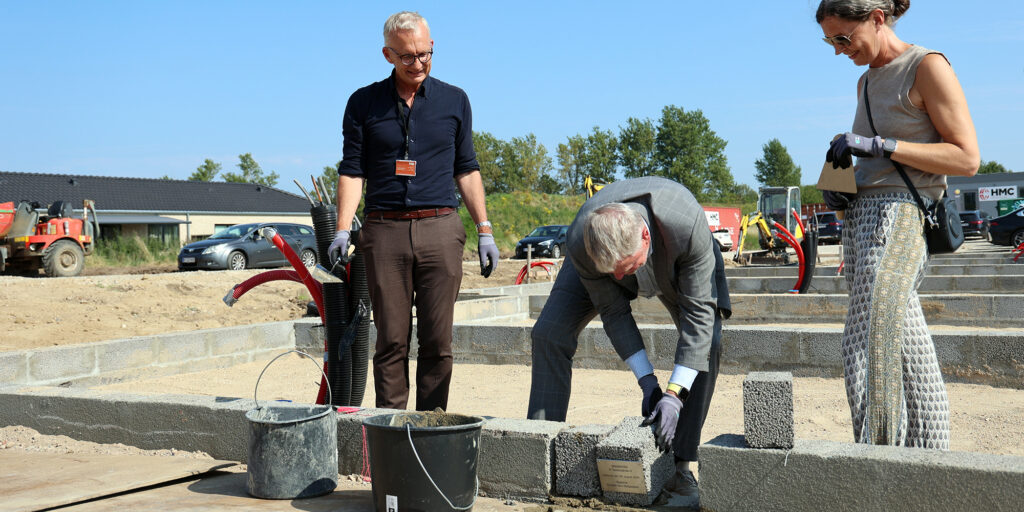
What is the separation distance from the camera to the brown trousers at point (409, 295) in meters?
3.46

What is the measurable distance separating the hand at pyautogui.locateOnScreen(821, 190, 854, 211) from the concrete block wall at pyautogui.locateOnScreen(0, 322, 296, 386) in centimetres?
522

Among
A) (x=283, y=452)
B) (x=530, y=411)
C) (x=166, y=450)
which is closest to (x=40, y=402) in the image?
(x=166, y=450)

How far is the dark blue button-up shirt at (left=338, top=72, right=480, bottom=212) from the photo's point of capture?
11.5 ft

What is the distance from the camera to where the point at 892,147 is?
2598 millimetres

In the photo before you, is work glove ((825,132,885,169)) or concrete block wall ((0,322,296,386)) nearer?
work glove ((825,132,885,169))

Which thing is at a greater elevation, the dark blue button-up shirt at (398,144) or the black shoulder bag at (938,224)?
the dark blue button-up shirt at (398,144)

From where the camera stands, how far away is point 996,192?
147 feet

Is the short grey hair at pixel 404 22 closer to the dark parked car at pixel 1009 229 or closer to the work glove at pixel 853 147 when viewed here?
Result: the work glove at pixel 853 147

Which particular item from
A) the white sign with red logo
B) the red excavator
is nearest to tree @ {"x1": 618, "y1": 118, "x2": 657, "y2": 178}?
the white sign with red logo

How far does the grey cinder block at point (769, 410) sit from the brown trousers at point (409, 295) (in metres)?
1.34

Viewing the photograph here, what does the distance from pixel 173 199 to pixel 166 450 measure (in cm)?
3883

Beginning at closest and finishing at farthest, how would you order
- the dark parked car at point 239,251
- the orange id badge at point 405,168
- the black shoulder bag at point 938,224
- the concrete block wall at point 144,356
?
the black shoulder bag at point 938,224 → the orange id badge at point 405,168 → the concrete block wall at point 144,356 → the dark parked car at point 239,251

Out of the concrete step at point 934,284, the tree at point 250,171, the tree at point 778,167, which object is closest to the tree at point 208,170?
the tree at point 250,171

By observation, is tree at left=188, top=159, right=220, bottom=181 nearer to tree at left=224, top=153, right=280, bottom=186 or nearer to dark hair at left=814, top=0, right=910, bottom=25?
tree at left=224, top=153, right=280, bottom=186
